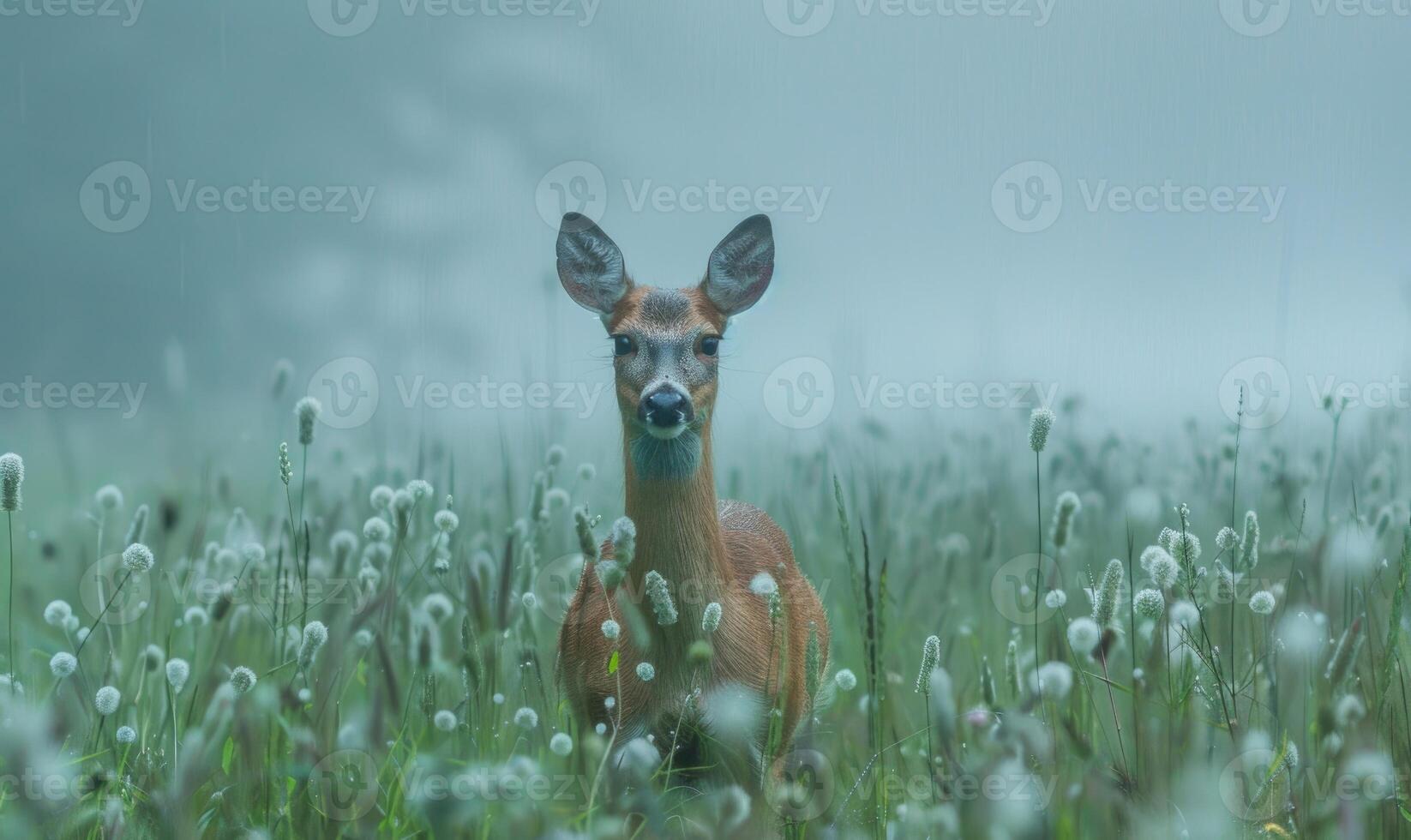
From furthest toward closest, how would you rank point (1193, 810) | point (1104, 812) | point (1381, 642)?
point (1381, 642) < point (1104, 812) < point (1193, 810)

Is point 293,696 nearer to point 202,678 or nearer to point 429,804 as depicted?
point 429,804

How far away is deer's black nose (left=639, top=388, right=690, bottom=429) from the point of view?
12.5 feet

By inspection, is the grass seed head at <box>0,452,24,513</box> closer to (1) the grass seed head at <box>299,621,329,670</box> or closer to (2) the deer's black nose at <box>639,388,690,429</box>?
(1) the grass seed head at <box>299,621,329,670</box>

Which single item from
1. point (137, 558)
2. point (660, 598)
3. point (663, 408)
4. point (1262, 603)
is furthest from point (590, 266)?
point (1262, 603)

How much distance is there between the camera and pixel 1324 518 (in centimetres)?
451

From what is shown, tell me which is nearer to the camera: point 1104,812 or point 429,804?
point 1104,812

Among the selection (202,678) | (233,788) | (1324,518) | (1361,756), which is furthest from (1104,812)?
(202,678)

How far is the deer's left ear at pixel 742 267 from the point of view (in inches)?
180

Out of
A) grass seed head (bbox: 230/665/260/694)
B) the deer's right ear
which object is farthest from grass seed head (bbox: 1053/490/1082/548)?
grass seed head (bbox: 230/665/260/694)

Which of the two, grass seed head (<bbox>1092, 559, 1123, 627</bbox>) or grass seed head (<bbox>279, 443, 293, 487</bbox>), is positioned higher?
grass seed head (<bbox>279, 443, 293, 487</bbox>)

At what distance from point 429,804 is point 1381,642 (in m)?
3.08

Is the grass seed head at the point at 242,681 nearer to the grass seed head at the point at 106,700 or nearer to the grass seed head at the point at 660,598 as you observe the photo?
the grass seed head at the point at 106,700

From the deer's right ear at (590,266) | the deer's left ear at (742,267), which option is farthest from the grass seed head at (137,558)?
the deer's left ear at (742,267)

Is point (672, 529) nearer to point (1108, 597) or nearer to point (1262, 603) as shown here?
point (1108, 597)
